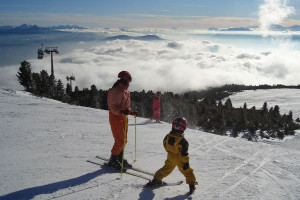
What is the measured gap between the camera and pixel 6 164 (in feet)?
18.1

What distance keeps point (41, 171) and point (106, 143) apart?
114 inches

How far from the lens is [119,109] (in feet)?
17.0

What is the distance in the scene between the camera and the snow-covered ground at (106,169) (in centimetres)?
468

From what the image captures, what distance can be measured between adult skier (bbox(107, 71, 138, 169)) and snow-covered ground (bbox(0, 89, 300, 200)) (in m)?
0.54

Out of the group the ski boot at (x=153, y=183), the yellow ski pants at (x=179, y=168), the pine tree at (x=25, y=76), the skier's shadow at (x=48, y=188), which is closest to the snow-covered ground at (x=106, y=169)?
the skier's shadow at (x=48, y=188)

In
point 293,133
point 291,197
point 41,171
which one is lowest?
point 293,133

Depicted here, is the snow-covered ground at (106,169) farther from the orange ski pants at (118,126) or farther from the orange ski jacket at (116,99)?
the orange ski jacket at (116,99)

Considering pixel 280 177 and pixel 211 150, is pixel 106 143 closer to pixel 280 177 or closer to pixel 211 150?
pixel 211 150

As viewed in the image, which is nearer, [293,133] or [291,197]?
[291,197]

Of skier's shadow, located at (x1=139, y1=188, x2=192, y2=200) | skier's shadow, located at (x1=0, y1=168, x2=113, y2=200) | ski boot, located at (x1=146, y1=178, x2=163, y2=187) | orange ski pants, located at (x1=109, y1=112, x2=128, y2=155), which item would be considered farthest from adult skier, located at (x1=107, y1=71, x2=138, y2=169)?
skier's shadow, located at (x1=139, y1=188, x2=192, y2=200)

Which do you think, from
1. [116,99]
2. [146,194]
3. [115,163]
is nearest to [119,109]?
[116,99]

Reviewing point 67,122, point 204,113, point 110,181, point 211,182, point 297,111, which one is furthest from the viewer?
Result: point 297,111

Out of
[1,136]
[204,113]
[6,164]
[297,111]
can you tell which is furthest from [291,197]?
[297,111]

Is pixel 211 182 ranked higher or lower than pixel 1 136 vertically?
lower
